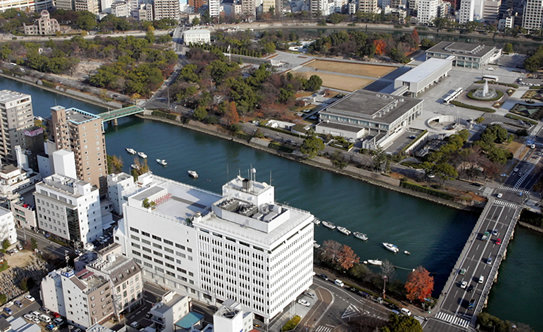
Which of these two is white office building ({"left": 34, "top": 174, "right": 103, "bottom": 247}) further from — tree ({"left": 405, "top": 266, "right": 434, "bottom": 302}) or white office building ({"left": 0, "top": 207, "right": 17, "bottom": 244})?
tree ({"left": 405, "top": 266, "right": 434, "bottom": 302})

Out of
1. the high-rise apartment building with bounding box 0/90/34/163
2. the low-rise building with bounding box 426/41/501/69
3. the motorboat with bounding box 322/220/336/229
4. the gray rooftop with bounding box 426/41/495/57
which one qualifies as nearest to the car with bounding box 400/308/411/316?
the motorboat with bounding box 322/220/336/229

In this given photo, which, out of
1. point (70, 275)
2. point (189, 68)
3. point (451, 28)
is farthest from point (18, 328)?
point (451, 28)

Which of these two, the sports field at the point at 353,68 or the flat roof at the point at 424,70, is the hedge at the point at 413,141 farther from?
the sports field at the point at 353,68

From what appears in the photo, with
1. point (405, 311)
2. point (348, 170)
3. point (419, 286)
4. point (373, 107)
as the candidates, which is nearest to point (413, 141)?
point (373, 107)

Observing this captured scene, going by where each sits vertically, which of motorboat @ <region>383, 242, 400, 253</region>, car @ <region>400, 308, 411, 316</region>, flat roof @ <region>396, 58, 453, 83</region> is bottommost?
car @ <region>400, 308, 411, 316</region>

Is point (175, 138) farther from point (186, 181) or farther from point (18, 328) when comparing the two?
point (18, 328)

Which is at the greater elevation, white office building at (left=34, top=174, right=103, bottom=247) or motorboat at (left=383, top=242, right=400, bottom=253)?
white office building at (left=34, top=174, right=103, bottom=247)

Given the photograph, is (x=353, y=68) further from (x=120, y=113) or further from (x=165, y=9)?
(x=165, y=9)
